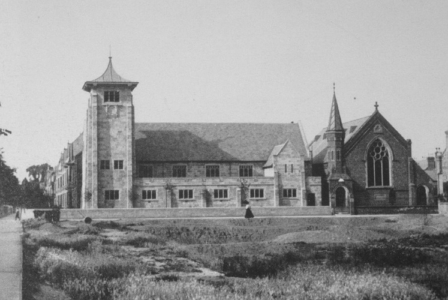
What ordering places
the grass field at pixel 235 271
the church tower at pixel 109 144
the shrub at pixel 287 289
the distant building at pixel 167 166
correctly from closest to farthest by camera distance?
the shrub at pixel 287 289 → the grass field at pixel 235 271 → the church tower at pixel 109 144 → the distant building at pixel 167 166

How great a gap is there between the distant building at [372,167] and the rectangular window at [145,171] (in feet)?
64.8

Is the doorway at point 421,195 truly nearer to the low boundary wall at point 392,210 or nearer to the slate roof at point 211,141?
the low boundary wall at point 392,210

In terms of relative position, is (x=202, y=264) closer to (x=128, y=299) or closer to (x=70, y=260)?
(x=70, y=260)

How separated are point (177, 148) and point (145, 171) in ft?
15.3

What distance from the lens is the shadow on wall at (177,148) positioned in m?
64.9

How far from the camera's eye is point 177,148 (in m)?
65.9

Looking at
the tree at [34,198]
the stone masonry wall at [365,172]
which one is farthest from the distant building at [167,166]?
the tree at [34,198]

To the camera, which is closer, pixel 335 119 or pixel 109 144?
pixel 109 144

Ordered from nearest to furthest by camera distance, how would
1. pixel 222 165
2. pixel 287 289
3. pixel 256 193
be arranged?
pixel 287 289
pixel 256 193
pixel 222 165

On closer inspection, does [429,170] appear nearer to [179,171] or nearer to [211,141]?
[211,141]

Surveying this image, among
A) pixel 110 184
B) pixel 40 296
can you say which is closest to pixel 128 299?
pixel 40 296

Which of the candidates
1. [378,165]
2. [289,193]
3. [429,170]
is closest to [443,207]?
[378,165]

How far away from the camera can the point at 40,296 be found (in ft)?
36.8

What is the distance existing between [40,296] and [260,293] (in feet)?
14.6
